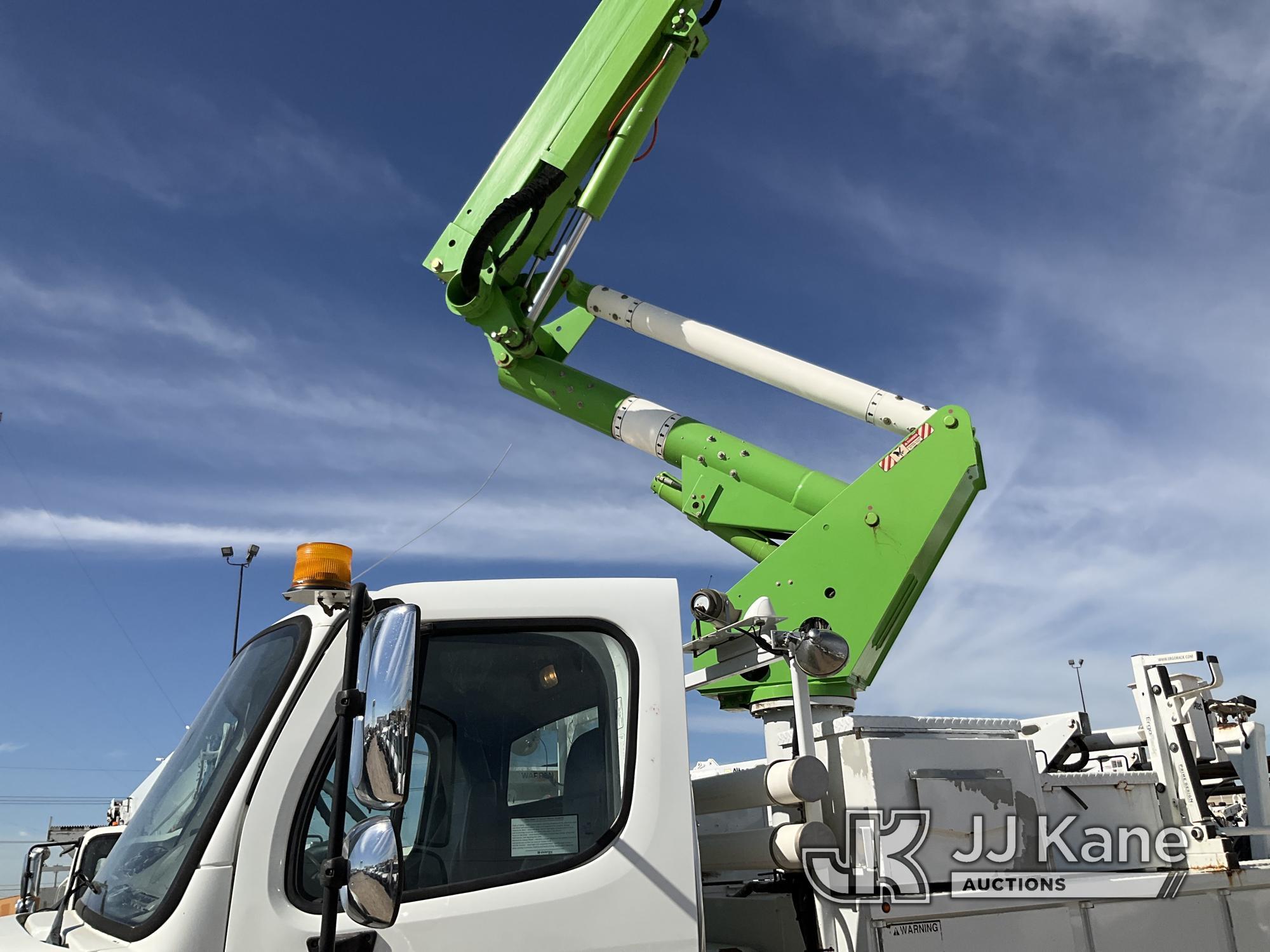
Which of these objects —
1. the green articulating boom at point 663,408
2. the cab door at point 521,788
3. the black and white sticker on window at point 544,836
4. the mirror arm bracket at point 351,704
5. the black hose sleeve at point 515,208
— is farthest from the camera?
the black hose sleeve at point 515,208

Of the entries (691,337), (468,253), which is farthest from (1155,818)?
(468,253)

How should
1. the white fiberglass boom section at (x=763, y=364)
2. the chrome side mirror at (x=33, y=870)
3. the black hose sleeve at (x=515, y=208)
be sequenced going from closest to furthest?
the chrome side mirror at (x=33, y=870), the white fiberglass boom section at (x=763, y=364), the black hose sleeve at (x=515, y=208)

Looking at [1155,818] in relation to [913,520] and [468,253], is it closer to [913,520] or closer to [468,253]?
[913,520]

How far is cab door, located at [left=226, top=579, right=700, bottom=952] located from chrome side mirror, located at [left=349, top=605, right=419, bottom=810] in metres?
0.26

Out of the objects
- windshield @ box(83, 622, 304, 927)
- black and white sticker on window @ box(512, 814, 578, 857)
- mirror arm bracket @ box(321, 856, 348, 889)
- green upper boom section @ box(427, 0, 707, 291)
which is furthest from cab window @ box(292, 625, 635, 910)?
green upper boom section @ box(427, 0, 707, 291)

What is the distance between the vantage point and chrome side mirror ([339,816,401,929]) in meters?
1.90

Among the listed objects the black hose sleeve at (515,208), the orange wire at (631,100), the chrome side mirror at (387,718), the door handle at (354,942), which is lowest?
the door handle at (354,942)

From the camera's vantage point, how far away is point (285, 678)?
2.60 m

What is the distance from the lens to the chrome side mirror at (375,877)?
6.23 ft

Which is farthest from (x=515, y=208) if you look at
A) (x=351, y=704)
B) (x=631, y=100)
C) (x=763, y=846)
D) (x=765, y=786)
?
(x=351, y=704)

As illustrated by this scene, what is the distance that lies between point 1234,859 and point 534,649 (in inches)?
115

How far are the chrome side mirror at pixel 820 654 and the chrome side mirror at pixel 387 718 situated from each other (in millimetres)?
1551

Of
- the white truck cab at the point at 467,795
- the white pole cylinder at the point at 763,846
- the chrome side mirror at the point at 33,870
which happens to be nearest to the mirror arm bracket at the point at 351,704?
the white truck cab at the point at 467,795

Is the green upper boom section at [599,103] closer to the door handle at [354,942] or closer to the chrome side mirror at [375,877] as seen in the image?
the door handle at [354,942]
